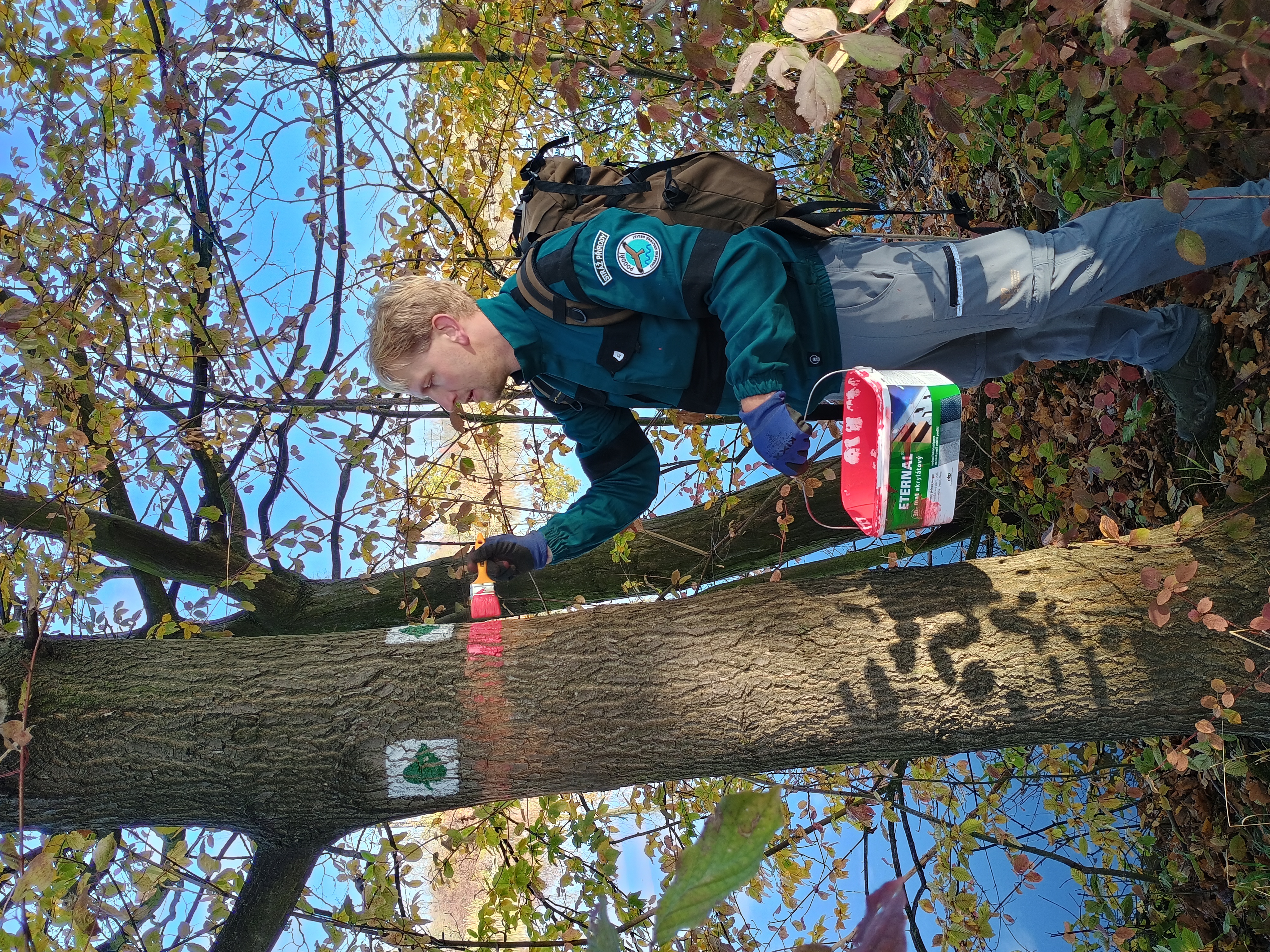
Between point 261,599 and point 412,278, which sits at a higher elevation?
point 412,278

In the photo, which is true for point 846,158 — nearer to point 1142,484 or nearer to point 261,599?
point 1142,484

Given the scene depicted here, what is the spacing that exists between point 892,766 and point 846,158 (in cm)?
305

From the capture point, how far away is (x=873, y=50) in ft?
4.19

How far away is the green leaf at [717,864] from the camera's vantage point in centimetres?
67

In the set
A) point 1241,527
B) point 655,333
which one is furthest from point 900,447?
point 1241,527

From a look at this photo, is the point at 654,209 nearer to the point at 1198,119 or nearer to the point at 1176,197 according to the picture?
the point at 1176,197

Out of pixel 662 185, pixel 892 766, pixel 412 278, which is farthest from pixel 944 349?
pixel 892 766

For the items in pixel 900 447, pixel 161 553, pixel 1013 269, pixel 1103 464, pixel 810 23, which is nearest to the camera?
pixel 810 23

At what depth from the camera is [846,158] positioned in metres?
4.42

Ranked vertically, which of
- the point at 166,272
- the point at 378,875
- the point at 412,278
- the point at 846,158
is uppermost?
the point at 846,158

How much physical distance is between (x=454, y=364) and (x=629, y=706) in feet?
3.05

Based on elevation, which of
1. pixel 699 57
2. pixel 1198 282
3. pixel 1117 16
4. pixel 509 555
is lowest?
pixel 509 555

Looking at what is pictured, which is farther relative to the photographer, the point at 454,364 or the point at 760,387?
the point at 454,364

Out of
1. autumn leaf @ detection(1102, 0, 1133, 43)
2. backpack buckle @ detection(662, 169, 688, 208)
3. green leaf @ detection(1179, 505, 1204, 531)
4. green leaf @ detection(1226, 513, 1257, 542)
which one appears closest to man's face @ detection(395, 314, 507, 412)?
backpack buckle @ detection(662, 169, 688, 208)
